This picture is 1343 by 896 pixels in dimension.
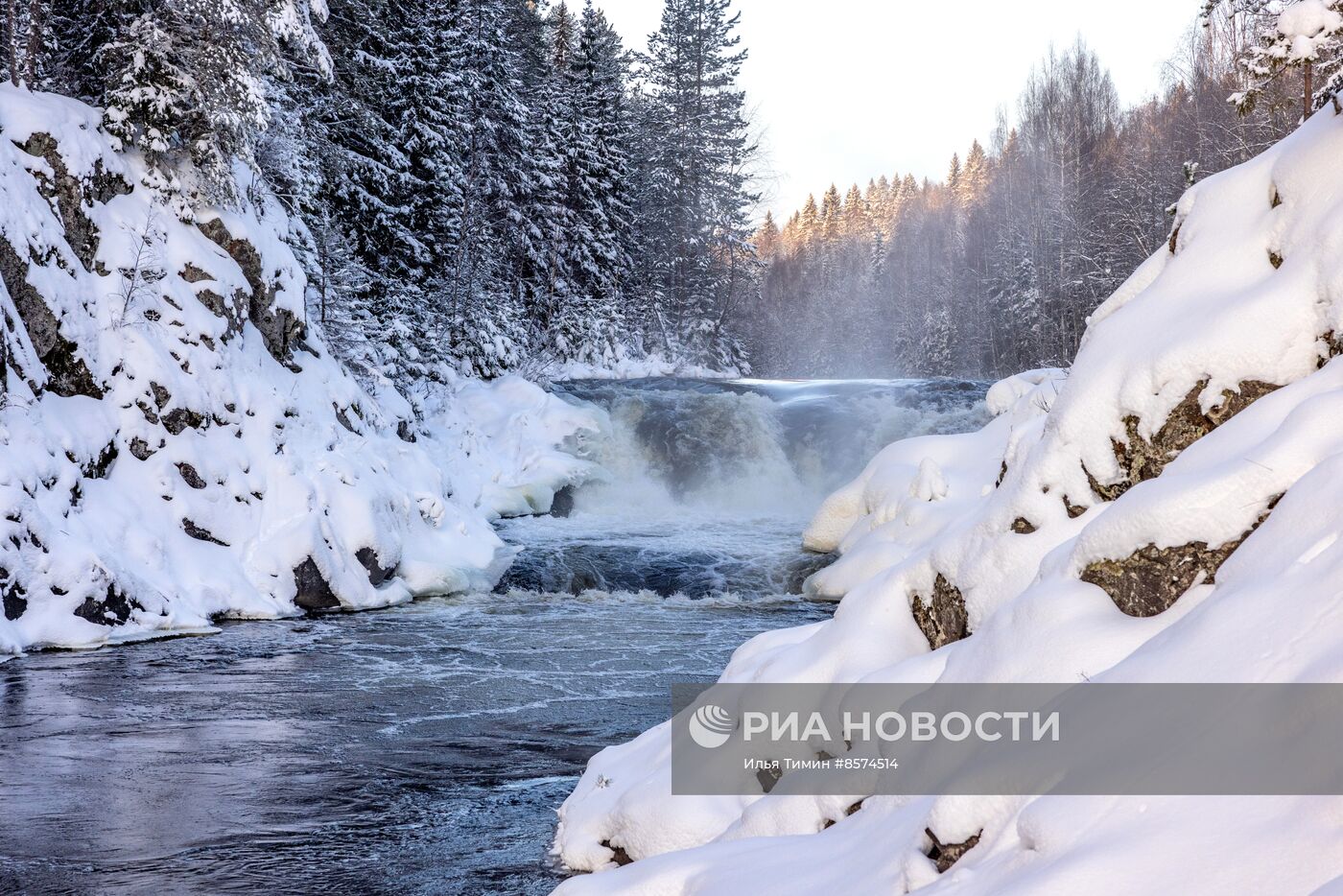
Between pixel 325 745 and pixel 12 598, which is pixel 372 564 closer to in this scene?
pixel 12 598

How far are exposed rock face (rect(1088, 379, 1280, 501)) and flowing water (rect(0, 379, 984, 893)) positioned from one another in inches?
132

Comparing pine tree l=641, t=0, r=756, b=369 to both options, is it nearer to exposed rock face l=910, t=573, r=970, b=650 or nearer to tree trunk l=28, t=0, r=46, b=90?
tree trunk l=28, t=0, r=46, b=90

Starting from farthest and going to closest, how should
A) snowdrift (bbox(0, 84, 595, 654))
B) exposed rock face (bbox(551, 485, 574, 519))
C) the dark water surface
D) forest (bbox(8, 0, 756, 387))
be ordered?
exposed rock face (bbox(551, 485, 574, 519)) → forest (bbox(8, 0, 756, 387)) → snowdrift (bbox(0, 84, 595, 654)) → the dark water surface

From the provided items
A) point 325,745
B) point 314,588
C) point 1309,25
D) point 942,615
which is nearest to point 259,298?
point 314,588

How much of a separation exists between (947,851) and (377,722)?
6427mm

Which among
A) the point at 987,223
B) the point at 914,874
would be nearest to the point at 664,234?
the point at 987,223

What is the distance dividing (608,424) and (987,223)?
3202cm

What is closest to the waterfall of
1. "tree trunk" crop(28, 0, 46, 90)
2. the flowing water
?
the flowing water

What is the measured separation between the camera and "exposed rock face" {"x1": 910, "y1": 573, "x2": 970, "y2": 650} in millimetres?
4332

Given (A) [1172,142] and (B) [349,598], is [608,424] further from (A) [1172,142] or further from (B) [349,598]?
(A) [1172,142]

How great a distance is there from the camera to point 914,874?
282 centimetres

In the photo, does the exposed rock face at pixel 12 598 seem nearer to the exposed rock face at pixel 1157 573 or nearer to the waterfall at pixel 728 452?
the waterfall at pixel 728 452

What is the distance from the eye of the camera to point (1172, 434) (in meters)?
3.91

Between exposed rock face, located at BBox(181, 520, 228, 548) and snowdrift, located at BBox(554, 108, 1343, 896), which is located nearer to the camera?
snowdrift, located at BBox(554, 108, 1343, 896)
